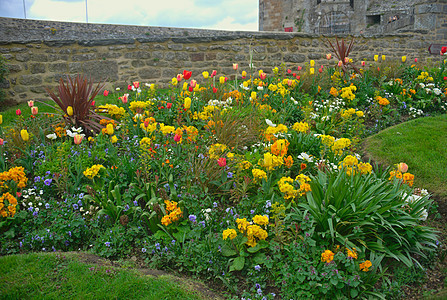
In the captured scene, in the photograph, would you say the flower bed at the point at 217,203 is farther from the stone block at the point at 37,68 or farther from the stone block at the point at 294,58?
the stone block at the point at 294,58

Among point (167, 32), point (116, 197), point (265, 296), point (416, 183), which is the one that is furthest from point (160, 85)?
point (167, 32)

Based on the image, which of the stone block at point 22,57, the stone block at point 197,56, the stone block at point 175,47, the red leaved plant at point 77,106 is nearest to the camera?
the red leaved plant at point 77,106

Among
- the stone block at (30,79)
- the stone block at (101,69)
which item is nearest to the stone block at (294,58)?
the stone block at (101,69)

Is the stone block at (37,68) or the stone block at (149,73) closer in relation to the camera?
the stone block at (37,68)

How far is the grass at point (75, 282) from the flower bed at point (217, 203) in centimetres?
32

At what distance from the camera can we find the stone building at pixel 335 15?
19.2 m

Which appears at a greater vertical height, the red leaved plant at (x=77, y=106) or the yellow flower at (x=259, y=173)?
the red leaved plant at (x=77, y=106)

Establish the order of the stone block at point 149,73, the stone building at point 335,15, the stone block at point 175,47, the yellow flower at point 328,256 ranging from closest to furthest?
the yellow flower at point 328,256 → the stone block at point 149,73 → the stone block at point 175,47 → the stone building at point 335,15

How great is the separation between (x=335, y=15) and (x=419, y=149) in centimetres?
1906

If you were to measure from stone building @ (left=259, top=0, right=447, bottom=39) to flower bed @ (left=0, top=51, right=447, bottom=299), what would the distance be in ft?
51.8

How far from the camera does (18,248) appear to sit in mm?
3312

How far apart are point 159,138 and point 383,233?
2780 mm

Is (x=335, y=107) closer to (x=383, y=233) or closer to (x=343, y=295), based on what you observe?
(x=383, y=233)

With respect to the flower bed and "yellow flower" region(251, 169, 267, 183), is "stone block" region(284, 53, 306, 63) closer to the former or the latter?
the flower bed
